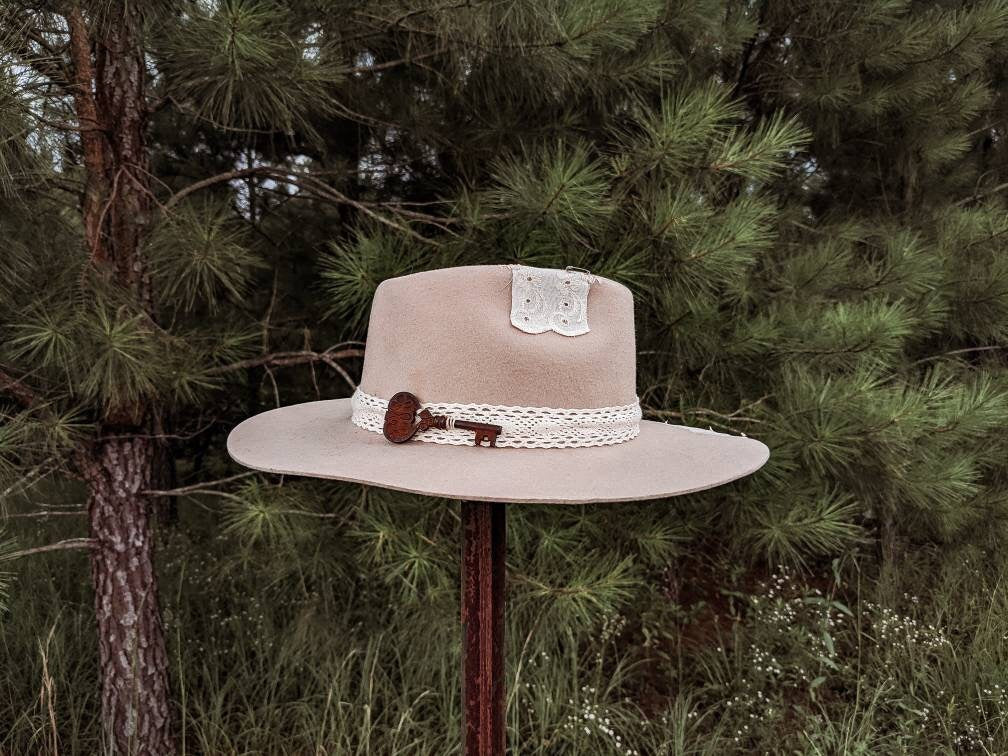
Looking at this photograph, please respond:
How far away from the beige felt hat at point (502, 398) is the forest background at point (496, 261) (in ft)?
1.43

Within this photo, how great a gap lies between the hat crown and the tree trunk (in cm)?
83

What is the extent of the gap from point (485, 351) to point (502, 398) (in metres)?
0.06

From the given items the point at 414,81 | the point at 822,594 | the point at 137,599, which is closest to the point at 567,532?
the point at 137,599

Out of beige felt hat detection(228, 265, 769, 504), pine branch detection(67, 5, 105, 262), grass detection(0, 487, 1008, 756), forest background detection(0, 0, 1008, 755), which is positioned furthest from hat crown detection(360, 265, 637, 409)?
pine branch detection(67, 5, 105, 262)

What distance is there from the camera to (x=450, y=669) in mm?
1717

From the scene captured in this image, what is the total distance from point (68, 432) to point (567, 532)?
112 centimetres

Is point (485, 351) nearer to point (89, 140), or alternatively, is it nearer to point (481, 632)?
point (481, 632)

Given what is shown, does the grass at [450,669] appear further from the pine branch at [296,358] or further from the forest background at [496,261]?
the pine branch at [296,358]

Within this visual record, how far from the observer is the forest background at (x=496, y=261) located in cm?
113

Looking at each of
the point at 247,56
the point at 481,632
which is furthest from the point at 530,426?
the point at 247,56

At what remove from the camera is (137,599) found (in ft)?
4.25

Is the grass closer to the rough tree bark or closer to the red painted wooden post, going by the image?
the rough tree bark

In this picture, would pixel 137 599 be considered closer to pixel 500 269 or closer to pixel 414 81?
pixel 500 269

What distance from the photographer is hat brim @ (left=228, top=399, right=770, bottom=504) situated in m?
0.65
